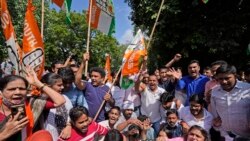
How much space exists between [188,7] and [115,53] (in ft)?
138

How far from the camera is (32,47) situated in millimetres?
4887

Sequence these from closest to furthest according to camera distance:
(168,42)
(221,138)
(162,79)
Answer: (221,138)
(162,79)
(168,42)

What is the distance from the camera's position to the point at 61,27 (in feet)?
160

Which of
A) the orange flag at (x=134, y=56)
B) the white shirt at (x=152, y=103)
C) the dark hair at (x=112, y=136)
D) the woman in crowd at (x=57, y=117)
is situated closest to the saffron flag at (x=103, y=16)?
the orange flag at (x=134, y=56)

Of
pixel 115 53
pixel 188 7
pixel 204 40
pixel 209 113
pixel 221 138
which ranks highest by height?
pixel 115 53

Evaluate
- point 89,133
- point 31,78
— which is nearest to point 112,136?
point 89,133

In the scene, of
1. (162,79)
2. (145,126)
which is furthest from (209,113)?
(162,79)

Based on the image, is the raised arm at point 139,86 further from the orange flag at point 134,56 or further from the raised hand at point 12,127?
the raised hand at point 12,127

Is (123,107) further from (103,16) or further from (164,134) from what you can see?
(103,16)

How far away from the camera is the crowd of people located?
306 centimetres

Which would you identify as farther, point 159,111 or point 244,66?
point 244,66

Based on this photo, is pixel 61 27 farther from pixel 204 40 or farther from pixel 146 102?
pixel 146 102

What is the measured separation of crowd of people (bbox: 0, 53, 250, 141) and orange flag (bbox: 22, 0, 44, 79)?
17 centimetres

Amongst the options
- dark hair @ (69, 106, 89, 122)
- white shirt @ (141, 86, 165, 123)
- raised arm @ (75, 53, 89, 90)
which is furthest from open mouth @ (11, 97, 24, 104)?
white shirt @ (141, 86, 165, 123)
